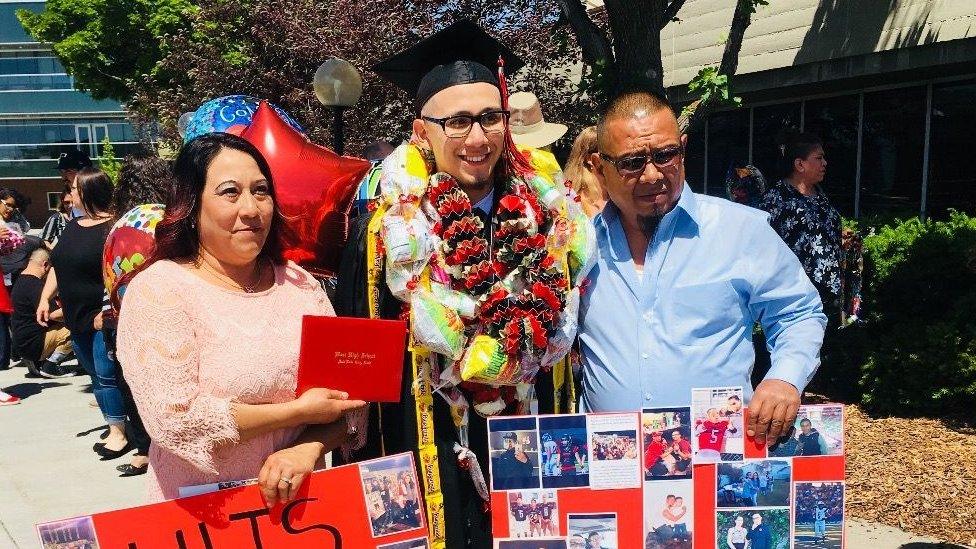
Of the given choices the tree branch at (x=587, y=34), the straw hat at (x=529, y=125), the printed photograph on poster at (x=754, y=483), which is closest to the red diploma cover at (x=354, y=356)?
the printed photograph on poster at (x=754, y=483)

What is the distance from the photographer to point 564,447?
212cm

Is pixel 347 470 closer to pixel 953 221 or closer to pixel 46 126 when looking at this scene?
pixel 953 221

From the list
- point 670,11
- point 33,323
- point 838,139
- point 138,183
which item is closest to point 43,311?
point 33,323

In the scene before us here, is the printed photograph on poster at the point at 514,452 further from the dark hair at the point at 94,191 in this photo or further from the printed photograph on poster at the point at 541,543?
the dark hair at the point at 94,191

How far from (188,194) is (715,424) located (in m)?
1.53

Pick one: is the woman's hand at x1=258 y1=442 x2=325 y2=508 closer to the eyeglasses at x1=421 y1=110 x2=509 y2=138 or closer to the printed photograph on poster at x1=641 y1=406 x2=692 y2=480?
the printed photograph on poster at x1=641 y1=406 x2=692 y2=480

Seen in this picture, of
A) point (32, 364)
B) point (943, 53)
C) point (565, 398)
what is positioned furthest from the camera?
point (32, 364)

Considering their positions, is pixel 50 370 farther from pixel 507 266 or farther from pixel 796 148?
pixel 507 266

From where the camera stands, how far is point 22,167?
147 feet

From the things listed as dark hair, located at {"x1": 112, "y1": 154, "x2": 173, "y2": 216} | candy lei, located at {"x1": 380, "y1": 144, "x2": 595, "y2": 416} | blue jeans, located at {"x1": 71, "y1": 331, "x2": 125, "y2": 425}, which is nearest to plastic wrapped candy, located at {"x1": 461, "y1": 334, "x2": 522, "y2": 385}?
candy lei, located at {"x1": 380, "y1": 144, "x2": 595, "y2": 416}

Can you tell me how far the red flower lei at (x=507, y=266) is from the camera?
2.33 m

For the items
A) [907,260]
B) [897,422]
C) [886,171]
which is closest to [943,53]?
[886,171]

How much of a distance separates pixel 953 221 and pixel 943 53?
103 inches

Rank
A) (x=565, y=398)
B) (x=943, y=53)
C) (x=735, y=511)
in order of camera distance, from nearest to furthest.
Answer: (x=735, y=511) < (x=565, y=398) < (x=943, y=53)
